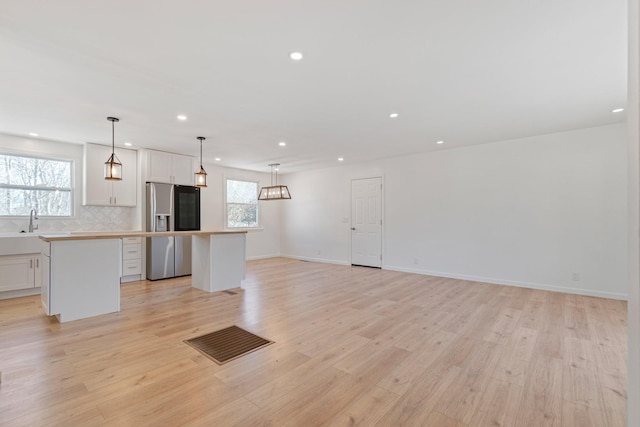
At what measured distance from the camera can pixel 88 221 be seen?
5352 mm

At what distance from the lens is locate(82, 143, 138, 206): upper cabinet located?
16.8 feet

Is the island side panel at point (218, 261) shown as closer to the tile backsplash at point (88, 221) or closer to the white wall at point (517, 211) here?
the tile backsplash at point (88, 221)

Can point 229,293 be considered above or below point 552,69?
below

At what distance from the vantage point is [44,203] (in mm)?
4941

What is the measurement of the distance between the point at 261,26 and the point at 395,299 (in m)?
3.71

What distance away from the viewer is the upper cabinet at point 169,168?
564cm

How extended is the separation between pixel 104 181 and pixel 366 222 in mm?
5361

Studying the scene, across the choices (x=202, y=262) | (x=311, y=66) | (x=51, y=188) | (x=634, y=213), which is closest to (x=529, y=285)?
(x=634, y=213)

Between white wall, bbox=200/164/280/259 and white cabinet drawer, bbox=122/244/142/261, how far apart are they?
65.9 inches

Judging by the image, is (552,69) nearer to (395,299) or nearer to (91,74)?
(395,299)

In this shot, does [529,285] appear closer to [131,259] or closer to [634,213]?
[634,213]

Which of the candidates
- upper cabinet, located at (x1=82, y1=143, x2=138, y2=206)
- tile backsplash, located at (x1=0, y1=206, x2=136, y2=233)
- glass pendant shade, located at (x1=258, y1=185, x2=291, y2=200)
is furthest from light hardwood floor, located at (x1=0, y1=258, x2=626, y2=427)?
glass pendant shade, located at (x1=258, y1=185, x2=291, y2=200)

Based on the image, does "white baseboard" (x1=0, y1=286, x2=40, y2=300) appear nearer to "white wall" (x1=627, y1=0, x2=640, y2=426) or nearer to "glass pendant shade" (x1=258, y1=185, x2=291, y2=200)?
"glass pendant shade" (x1=258, y1=185, x2=291, y2=200)

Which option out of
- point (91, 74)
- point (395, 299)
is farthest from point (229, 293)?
point (91, 74)
